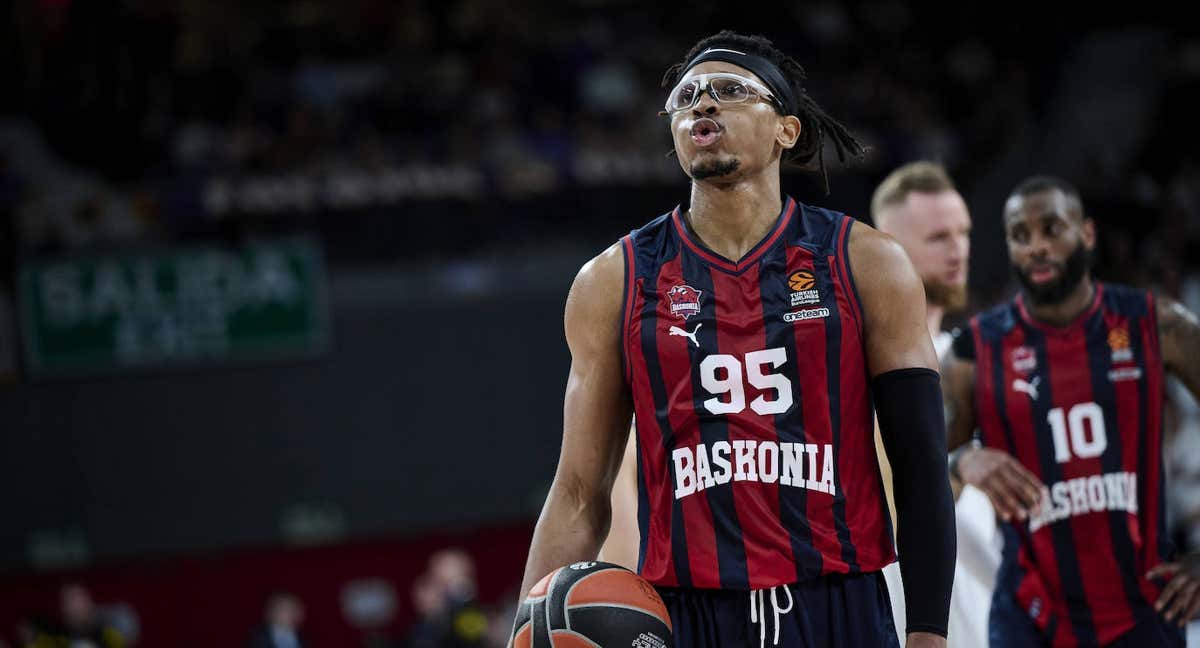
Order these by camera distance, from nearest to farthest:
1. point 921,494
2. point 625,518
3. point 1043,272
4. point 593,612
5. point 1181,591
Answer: point 593,612 → point 921,494 → point 1181,591 → point 625,518 → point 1043,272

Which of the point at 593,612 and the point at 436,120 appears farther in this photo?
the point at 436,120

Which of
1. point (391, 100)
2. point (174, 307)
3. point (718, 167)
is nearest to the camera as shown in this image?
point (718, 167)

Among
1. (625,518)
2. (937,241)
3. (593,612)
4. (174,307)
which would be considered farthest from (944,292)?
(174,307)

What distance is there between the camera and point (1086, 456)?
4.85m

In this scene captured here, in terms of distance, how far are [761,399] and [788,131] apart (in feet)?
2.23

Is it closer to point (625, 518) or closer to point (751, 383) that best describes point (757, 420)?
point (751, 383)

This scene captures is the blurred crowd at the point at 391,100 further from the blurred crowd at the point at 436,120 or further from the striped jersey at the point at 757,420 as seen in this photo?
the striped jersey at the point at 757,420

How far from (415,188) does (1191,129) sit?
8352 mm

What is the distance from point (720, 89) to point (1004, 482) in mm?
2073

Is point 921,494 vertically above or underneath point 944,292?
underneath

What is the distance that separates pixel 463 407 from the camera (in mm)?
13953

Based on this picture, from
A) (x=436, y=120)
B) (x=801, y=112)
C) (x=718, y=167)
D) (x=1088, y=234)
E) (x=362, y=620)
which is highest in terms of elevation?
(x=436, y=120)

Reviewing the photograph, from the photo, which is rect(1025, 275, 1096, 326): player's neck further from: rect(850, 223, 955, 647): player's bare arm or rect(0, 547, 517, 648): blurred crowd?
rect(0, 547, 517, 648): blurred crowd

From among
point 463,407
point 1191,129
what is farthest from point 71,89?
point 1191,129
